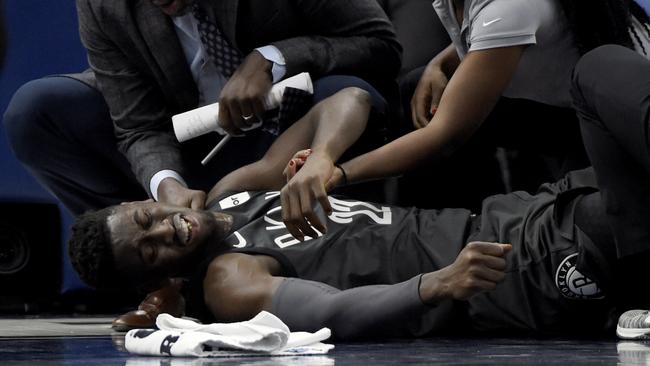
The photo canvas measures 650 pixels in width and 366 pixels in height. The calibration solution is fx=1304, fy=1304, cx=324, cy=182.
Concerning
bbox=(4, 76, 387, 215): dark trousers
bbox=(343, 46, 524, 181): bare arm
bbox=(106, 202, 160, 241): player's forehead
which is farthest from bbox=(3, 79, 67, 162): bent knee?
bbox=(343, 46, 524, 181): bare arm

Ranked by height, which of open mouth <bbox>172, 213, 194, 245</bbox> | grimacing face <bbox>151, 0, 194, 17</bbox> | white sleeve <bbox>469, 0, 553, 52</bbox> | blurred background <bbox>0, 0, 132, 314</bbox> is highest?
white sleeve <bbox>469, 0, 553, 52</bbox>

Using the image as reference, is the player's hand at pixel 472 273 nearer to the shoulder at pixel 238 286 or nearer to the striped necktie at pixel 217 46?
the shoulder at pixel 238 286

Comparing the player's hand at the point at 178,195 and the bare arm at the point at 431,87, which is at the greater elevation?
the bare arm at the point at 431,87

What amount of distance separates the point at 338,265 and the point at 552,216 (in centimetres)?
46

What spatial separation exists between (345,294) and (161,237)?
21.6 inches

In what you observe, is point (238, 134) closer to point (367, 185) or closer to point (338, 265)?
point (367, 185)

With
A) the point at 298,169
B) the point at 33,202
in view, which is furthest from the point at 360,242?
the point at 33,202

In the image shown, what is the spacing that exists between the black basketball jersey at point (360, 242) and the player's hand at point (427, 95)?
0.92ft

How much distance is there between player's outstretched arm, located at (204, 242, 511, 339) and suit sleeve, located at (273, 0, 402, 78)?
2.35 feet

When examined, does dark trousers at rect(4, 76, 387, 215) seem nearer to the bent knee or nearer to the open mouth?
the bent knee

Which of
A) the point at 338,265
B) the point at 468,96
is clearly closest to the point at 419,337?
the point at 338,265

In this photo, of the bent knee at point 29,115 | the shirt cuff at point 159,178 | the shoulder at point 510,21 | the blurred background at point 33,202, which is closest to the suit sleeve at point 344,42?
the shirt cuff at point 159,178

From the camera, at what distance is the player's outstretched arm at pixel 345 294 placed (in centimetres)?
220

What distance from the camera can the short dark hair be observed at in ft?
9.14
